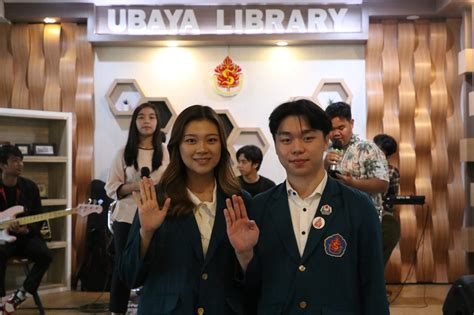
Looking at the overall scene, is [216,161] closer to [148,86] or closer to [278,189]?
[278,189]

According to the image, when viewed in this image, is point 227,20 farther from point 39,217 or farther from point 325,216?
point 325,216

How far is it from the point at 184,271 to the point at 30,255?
10.7ft

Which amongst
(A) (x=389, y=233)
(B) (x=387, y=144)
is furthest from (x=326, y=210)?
(B) (x=387, y=144)

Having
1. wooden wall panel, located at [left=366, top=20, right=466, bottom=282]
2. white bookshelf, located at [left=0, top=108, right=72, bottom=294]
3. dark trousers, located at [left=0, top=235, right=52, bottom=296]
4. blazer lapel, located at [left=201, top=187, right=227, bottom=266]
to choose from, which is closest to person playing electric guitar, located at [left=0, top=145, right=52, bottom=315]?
dark trousers, located at [left=0, top=235, right=52, bottom=296]

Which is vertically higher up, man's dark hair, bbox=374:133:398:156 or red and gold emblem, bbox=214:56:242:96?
red and gold emblem, bbox=214:56:242:96

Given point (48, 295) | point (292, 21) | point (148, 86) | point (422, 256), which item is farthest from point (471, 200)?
point (48, 295)

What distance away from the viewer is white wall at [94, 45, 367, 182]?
20.6ft

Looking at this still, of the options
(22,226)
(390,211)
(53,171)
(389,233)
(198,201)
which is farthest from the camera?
(53,171)

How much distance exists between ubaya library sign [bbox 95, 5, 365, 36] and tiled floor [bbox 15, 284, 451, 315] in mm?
2497

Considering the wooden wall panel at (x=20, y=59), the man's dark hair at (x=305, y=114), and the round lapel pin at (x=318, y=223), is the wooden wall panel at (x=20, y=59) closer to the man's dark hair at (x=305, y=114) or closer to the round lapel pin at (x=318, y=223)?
the man's dark hair at (x=305, y=114)

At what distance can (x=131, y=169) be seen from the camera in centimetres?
382

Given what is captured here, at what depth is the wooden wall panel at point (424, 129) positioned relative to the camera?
605cm

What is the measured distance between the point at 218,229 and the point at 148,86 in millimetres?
4508

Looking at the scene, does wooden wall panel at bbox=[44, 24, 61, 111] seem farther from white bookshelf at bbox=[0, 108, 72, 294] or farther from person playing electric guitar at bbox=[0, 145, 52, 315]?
person playing electric guitar at bbox=[0, 145, 52, 315]
